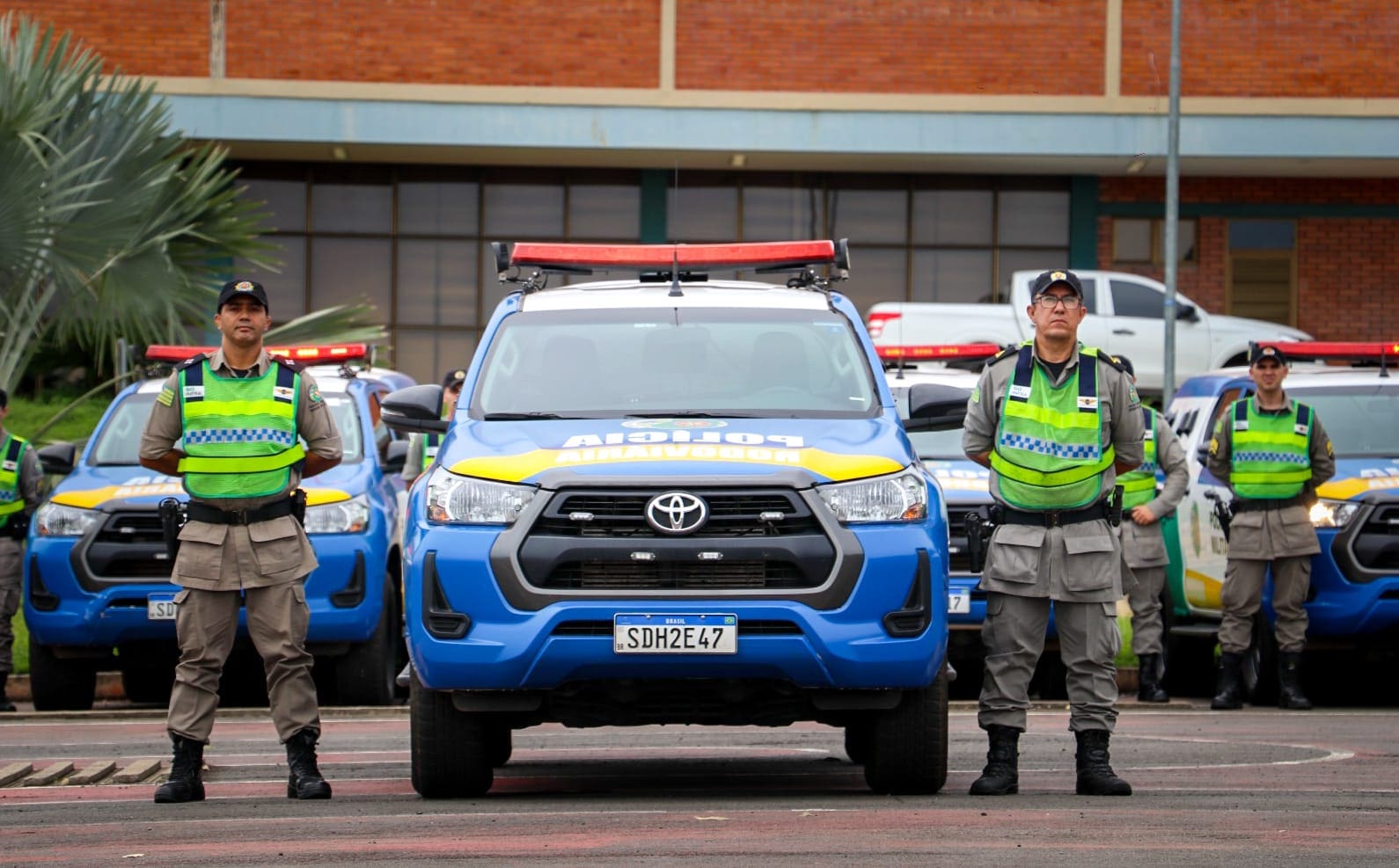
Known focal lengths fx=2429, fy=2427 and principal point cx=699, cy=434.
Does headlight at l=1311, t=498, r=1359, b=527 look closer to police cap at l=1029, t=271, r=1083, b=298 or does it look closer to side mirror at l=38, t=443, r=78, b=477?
→ police cap at l=1029, t=271, r=1083, b=298

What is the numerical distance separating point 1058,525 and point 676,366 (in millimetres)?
1530

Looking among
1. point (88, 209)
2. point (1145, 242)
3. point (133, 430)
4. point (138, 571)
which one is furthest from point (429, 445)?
point (1145, 242)

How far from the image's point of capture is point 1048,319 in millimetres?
8695

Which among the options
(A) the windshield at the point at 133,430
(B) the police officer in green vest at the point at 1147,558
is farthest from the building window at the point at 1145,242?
(A) the windshield at the point at 133,430

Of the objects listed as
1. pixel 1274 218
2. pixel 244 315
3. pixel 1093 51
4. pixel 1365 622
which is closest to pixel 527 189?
pixel 1093 51

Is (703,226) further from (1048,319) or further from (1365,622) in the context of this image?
(1048,319)

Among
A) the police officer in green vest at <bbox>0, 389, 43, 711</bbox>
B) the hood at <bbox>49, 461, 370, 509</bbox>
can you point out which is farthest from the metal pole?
the police officer in green vest at <bbox>0, 389, 43, 711</bbox>

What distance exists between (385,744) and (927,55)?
69.3 feet

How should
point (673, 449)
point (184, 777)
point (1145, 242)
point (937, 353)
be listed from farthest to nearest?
1. point (1145, 242)
2. point (937, 353)
3. point (184, 777)
4. point (673, 449)

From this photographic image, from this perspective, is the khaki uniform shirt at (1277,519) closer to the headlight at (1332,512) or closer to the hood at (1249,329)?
the headlight at (1332,512)

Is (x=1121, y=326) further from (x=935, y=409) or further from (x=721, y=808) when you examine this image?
(x=721, y=808)

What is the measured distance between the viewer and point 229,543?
8750 mm

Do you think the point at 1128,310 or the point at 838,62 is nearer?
the point at 1128,310

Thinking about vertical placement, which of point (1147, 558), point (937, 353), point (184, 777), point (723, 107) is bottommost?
point (184, 777)
